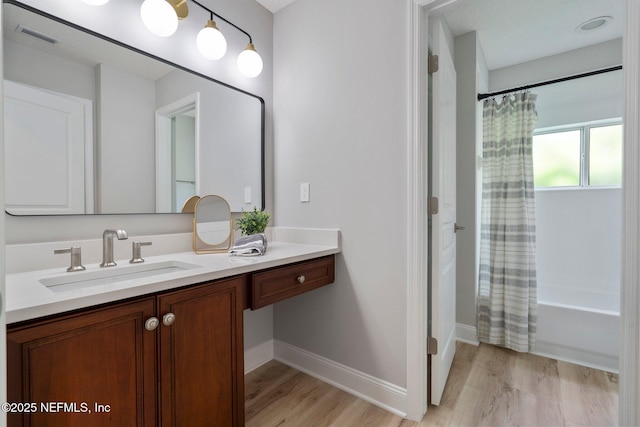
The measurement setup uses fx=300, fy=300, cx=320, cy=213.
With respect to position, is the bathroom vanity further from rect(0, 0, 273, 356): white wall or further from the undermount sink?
rect(0, 0, 273, 356): white wall

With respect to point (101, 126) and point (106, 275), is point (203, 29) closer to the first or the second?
point (101, 126)

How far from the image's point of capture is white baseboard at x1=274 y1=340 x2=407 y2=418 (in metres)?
1.57

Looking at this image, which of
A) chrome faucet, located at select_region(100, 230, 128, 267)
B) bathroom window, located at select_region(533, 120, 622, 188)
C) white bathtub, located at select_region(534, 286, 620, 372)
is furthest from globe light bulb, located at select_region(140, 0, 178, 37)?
bathroom window, located at select_region(533, 120, 622, 188)

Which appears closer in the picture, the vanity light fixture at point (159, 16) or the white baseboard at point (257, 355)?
the vanity light fixture at point (159, 16)

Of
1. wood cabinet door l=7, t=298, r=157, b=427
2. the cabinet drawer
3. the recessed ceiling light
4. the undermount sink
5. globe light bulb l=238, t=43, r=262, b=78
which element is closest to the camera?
Result: wood cabinet door l=7, t=298, r=157, b=427

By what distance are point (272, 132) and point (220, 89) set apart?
445 millimetres

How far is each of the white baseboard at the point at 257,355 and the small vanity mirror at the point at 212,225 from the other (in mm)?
778

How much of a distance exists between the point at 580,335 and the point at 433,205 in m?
1.63

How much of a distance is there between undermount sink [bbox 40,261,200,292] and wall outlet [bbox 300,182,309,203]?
0.82 m

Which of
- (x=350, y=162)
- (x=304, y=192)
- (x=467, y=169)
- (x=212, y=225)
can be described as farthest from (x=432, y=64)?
(x=212, y=225)

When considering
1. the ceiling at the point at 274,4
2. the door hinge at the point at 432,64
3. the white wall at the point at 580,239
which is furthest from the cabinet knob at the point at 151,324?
Result: the white wall at the point at 580,239

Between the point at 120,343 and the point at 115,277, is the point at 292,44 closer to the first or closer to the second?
the point at 115,277

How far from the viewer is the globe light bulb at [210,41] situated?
1.59 meters

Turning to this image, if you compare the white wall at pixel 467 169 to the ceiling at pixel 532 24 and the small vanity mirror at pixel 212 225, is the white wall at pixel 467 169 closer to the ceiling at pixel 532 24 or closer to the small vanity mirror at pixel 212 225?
the ceiling at pixel 532 24
